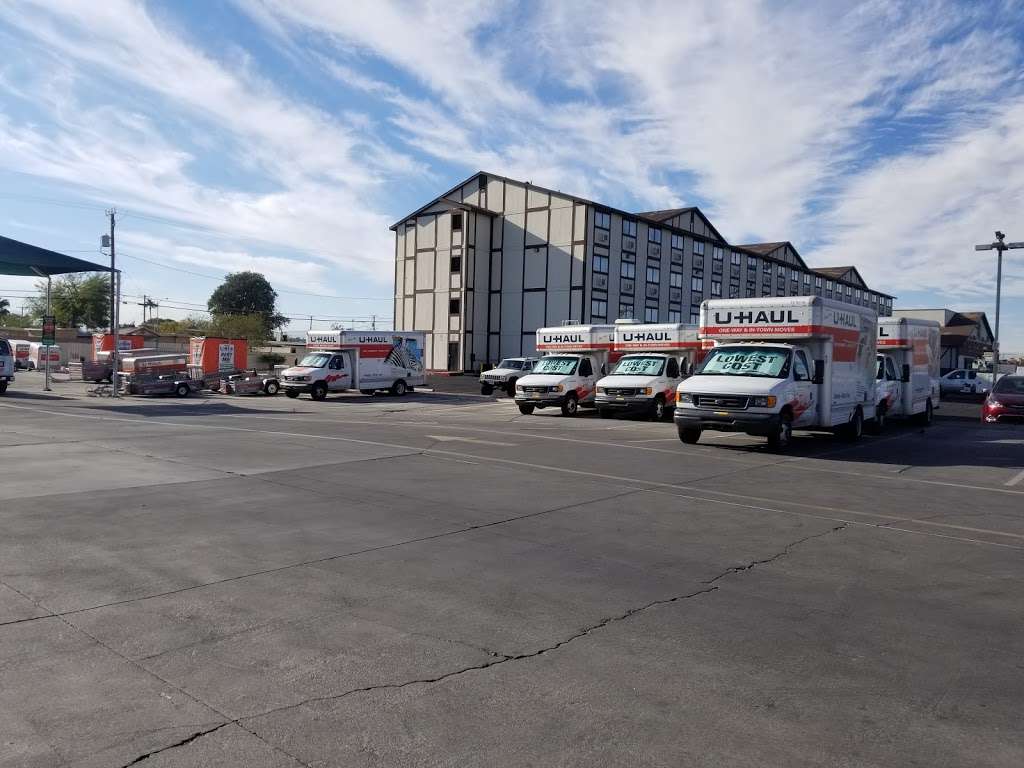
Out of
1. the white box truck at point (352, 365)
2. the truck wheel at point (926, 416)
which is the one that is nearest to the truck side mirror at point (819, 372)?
the truck wheel at point (926, 416)

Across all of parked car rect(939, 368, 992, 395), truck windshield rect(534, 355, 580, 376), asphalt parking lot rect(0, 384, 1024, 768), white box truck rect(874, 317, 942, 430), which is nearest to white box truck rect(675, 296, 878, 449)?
asphalt parking lot rect(0, 384, 1024, 768)

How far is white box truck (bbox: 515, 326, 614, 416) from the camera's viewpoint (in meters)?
25.9

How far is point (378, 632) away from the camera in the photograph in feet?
17.1

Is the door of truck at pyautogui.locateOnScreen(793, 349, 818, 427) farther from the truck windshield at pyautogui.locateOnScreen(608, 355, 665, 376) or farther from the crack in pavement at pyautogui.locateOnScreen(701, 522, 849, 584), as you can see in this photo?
the crack in pavement at pyautogui.locateOnScreen(701, 522, 849, 584)

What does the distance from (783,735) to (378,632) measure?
99.7 inches

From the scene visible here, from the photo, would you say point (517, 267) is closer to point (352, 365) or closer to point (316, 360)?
point (352, 365)

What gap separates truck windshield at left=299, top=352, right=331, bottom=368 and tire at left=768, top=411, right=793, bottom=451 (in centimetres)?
2232

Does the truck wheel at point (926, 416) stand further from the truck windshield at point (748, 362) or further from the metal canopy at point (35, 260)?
the metal canopy at point (35, 260)

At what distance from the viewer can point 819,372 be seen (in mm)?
16828

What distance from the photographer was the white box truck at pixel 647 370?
23.1m

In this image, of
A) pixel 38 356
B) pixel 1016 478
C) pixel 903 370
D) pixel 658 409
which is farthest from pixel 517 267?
pixel 1016 478

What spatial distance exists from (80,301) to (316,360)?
89.1 metres

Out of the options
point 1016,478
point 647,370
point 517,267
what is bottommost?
point 1016,478

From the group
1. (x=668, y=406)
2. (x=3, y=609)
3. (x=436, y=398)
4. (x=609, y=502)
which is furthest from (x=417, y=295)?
(x=3, y=609)
